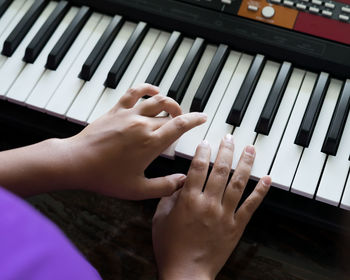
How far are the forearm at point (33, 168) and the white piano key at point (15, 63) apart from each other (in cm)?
23

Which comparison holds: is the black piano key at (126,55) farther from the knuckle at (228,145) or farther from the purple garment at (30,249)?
the purple garment at (30,249)

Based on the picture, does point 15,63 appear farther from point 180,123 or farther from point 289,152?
point 289,152

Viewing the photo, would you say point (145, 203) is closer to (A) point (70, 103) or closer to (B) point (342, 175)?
(A) point (70, 103)

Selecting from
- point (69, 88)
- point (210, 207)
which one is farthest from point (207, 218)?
point (69, 88)

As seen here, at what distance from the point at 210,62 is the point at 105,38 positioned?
10.8 inches

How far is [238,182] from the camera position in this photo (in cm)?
94

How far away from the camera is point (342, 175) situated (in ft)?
3.11

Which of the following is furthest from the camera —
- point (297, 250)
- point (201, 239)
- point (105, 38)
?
point (105, 38)

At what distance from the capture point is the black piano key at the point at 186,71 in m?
1.05

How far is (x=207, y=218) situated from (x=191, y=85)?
330mm

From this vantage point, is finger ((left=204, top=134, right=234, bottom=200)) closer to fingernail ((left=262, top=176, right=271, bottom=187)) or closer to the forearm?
fingernail ((left=262, top=176, right=271, bottom=187))

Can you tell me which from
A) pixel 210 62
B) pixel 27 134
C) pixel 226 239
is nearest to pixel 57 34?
pixel 27 134

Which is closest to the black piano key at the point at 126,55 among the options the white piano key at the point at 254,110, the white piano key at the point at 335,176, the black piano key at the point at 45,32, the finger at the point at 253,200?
the black piano key at the point at 45,32

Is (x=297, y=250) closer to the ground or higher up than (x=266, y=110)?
closer to the ground
